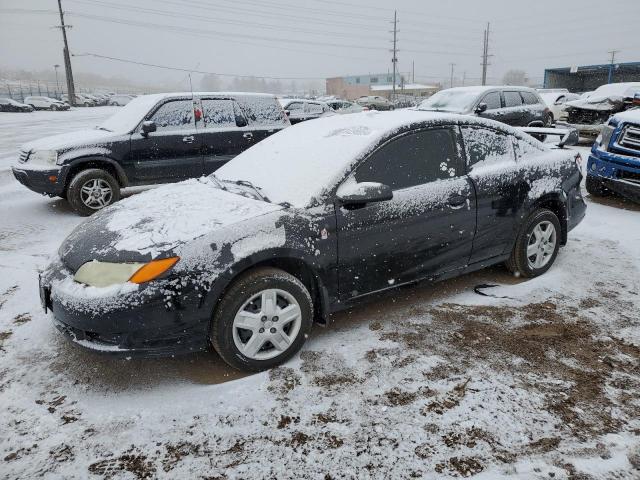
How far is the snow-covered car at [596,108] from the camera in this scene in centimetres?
1305

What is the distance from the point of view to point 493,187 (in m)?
3.96

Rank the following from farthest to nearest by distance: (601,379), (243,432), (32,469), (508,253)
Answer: (508,253) < (601,379) < (243,432) < (32,469)

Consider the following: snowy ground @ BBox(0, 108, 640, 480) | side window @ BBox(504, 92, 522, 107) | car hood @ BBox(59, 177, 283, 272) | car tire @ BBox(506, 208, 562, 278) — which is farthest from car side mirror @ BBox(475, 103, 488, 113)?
car hood @ BBox(59, 177, 283, 272)

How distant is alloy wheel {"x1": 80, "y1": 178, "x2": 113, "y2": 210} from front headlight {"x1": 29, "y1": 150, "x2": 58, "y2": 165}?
52cm

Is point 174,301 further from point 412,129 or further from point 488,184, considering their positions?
point 488,184

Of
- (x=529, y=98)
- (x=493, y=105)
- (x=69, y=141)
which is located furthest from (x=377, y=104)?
(x=69, y=141)

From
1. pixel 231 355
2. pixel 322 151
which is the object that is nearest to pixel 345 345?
pixel 231 355

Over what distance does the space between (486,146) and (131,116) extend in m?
5.49

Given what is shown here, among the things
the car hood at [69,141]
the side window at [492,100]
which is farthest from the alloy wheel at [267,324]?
the side window at [492,100]

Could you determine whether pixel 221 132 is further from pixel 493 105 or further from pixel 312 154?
pixel 493 105

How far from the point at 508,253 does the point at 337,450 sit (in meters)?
2.60

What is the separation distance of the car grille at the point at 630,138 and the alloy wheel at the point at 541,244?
130 inches

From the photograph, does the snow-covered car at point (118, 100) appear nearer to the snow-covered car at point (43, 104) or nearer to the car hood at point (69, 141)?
the snow-covered car at point (43, 104)

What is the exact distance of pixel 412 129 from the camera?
3672 mm
